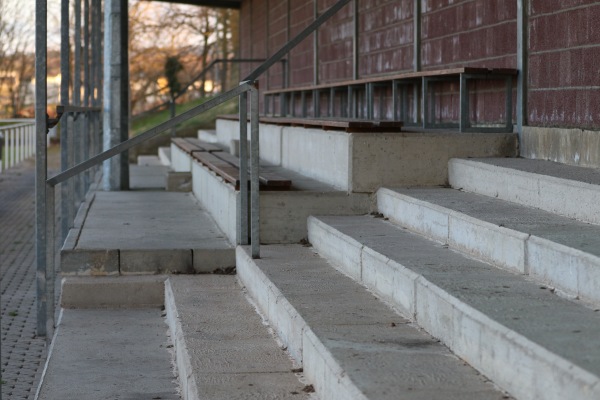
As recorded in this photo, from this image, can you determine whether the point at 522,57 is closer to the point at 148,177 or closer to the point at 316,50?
the point at 316,50

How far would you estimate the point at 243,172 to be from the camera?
5211 mm

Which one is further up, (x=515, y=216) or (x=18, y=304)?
(x=515, y=216)

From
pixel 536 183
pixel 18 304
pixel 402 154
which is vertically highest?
pixel 402 154

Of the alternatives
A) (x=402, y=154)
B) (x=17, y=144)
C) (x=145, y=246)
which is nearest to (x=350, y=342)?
(x=402, y=154)

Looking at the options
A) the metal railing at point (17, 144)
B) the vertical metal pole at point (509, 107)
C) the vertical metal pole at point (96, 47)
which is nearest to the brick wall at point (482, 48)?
the vertical metal pole at point (509, 107)

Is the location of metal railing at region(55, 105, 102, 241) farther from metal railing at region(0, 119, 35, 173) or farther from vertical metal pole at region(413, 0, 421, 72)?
metal railing at region(0, 119, 35, 173)

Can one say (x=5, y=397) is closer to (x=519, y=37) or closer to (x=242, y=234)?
(x=242, y=234)

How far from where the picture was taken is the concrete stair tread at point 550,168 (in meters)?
4.27

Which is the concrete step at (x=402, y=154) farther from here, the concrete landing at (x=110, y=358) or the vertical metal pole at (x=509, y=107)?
the concrete landing at (x=110, y=358)

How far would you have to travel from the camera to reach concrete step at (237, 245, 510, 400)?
8.90 feet

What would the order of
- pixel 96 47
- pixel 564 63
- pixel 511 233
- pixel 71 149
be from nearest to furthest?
1. pixel 511 233
2. pixel 564 63
3. pixel 71 149
4. pixel 96 47

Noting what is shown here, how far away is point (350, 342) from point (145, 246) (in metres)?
2.59

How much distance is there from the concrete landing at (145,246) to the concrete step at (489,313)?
1169 millimetres

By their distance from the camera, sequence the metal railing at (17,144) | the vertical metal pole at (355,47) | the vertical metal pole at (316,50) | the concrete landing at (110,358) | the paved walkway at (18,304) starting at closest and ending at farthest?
the concrete landing at (110,358) → the paved walkway at (18,304) → the vertical metal pole at (355,47) → the vertical metal pole at (316,50) → the metal railing at (17,144)
